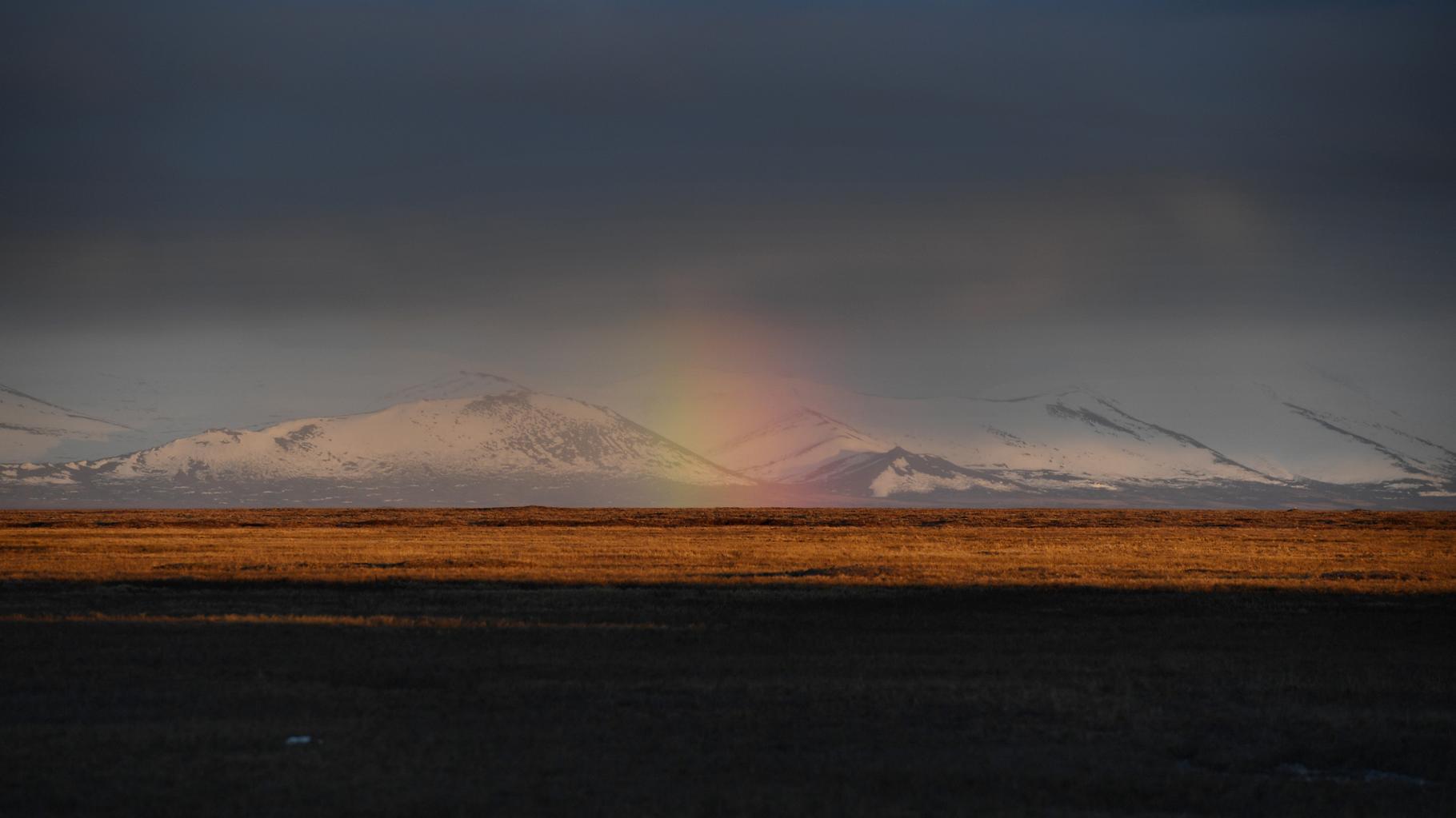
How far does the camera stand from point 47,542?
6900cm

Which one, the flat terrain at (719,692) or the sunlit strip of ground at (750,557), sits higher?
the sunlit strip of ground at (750,557)

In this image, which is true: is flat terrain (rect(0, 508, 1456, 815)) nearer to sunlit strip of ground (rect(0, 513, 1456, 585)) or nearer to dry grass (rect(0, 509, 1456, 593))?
sunlit strip of ground (rect(0, 513, 1456, 585))

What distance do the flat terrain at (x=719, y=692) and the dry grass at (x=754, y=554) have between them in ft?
2.24

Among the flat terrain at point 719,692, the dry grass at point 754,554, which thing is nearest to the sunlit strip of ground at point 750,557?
the dry grass at point 754,554

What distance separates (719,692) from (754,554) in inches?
1509

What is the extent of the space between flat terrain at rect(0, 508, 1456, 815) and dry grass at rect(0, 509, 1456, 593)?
684 mm

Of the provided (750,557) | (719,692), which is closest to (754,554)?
(750,557)

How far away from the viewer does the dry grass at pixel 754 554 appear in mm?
46312

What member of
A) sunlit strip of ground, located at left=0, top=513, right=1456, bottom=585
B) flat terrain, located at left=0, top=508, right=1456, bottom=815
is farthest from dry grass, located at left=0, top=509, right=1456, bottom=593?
flat terrain, located at left=0, top=508, right=1456, bottom=815

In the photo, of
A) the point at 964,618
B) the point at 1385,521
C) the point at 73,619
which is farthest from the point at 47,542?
the point at 1385,521

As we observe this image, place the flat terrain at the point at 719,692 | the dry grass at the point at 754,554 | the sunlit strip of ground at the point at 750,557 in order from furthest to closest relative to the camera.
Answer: the dry grass at the point at 754,554 < the sunlit strip of ground at the point at 750,557 < the flat terrain at the point at 719,692

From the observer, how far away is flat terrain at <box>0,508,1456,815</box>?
16.2m

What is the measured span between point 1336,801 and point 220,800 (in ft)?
39.6

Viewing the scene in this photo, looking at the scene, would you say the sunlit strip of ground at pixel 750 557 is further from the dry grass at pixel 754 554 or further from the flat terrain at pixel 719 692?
the flat terrain at pixel 719 692
